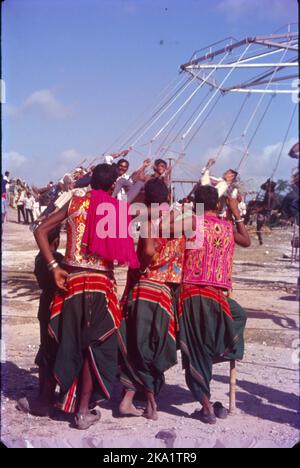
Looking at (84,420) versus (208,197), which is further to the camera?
(208,197)

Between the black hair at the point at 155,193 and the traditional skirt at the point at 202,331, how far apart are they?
24.5 inches

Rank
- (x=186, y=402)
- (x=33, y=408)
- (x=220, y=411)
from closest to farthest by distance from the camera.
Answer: (x=33, y=408) → (x=220, y=411) → (x=186, y=402)

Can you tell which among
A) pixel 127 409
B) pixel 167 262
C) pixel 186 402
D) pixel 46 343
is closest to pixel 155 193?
pixel 167 262

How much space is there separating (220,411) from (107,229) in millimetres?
1553

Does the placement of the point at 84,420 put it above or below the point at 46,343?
below

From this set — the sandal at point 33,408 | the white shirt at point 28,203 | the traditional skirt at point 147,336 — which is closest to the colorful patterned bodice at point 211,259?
the traditional skirt at point 147,336

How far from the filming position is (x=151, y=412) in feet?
13.8

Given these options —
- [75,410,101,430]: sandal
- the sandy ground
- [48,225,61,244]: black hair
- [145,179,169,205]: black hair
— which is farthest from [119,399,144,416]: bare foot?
[145,179,169,205]: black hair

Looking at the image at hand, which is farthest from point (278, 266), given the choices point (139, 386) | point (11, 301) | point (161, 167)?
point (139, 386)

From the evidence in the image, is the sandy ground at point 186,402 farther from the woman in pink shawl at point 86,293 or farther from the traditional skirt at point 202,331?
the traditional skirt at point 202,331

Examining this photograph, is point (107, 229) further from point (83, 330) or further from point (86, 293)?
point (83, 330)

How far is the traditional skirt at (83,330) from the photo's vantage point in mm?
3885

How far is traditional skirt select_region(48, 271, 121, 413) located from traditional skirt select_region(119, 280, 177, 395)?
0.61 ft

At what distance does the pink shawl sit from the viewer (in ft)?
12.6
